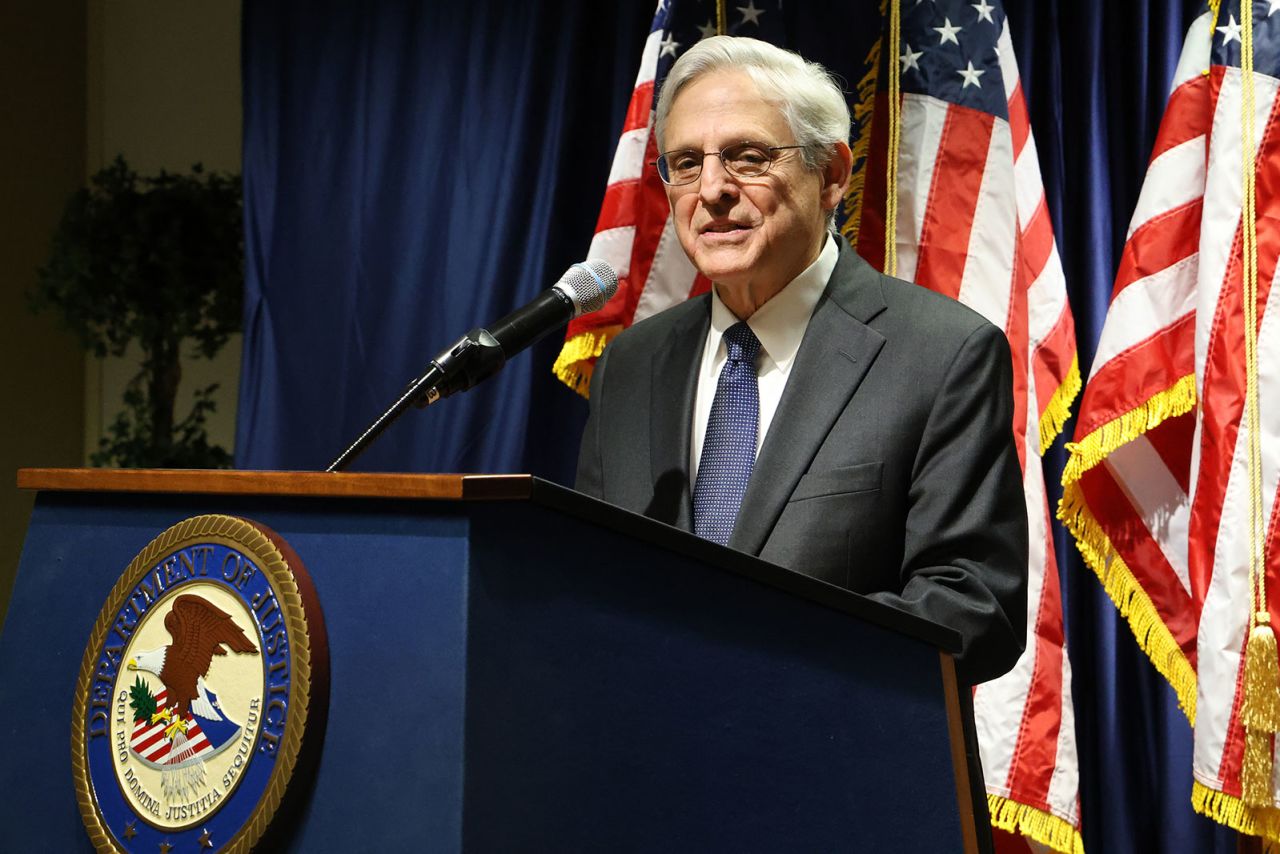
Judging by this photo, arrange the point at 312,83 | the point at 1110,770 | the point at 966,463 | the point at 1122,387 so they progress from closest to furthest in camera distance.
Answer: the point at 966,463, the point at 1122,387, the point at 1110,770, the point at 312,83

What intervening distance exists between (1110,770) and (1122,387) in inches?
33.3

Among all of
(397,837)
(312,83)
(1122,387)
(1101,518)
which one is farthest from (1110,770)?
(312,83)

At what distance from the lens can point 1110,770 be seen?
2861 millimetres

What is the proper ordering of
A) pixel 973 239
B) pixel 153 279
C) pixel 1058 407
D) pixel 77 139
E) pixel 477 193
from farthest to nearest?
pixel 77 139
pixel 153 279
pixel 477 193
pixel 973 239
pixel 1058 407

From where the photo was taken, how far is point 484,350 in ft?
4.53

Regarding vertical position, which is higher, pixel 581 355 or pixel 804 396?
pixel 581 355

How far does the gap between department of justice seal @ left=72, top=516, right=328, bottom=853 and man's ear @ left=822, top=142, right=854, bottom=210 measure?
112cm

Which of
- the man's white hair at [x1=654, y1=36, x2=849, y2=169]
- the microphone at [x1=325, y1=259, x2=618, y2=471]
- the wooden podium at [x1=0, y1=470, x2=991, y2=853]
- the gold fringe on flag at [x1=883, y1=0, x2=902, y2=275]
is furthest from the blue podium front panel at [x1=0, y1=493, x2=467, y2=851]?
the gold fringe on flag at [x1=883, y1=0, x2=902, y2=275]

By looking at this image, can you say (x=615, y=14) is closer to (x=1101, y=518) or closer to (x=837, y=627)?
(x=1101, y=518)

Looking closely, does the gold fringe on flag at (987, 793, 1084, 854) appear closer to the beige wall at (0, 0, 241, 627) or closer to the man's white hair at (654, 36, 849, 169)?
the man's white hair at (654, 36, 849, 169)

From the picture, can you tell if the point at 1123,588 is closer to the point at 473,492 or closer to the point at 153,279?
the point at 473,492

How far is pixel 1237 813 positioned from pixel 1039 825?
1.19 feet

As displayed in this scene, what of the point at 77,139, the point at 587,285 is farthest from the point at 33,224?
the point at 587,285

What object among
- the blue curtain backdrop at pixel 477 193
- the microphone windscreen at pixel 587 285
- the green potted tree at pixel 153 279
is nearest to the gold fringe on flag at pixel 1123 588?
the blue curtain backdrop at pixel 477 193
